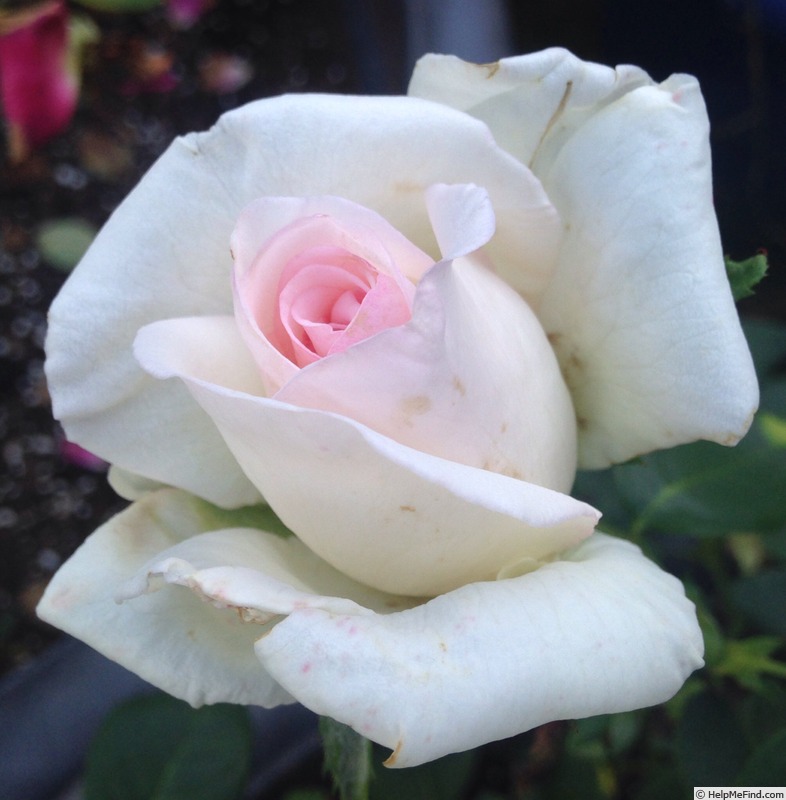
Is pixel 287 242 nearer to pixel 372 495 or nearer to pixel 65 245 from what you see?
pixel 372 495

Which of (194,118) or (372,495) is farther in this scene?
(194,118)

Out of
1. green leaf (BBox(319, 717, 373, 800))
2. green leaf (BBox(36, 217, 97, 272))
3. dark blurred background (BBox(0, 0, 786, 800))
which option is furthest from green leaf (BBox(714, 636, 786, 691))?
green leaf (BBox(36, 217, 97, 272))

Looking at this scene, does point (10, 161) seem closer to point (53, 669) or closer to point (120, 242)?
point (53, 669)

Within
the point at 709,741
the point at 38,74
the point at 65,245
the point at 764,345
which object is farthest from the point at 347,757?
the point at 38,74

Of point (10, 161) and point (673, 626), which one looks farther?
point (10, 161)

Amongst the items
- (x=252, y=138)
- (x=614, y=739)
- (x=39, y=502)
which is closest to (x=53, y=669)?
(x=39, y=502)
